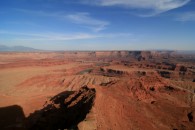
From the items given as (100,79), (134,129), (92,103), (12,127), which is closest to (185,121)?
(134,129)

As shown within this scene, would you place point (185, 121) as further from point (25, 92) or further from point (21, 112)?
point (25, 92)

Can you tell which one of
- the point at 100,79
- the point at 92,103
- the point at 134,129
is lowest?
the point at 100,79

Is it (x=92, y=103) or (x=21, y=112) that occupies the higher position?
(x=92, y=103)

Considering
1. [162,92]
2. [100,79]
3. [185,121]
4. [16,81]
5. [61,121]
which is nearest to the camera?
[61,121]

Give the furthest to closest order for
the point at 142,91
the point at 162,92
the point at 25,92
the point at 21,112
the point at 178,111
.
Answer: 1. the point at 25,92
2. the point at 162,92
3. the point at 142,91
4. the point at 21,112
5. the point at 178,111

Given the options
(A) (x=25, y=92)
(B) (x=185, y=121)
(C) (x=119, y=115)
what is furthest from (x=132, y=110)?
(A) (x=25, y=92)

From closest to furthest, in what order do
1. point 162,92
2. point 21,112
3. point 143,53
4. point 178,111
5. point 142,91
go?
1. point 178,111
2. point 21,112
3. point 142,91
4. point 162,92
5. point 143,53

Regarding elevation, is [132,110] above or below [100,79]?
above

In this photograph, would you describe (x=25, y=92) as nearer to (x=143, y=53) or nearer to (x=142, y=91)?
(x=142, y=91)

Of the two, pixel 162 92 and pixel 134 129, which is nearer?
pixel 134 129
